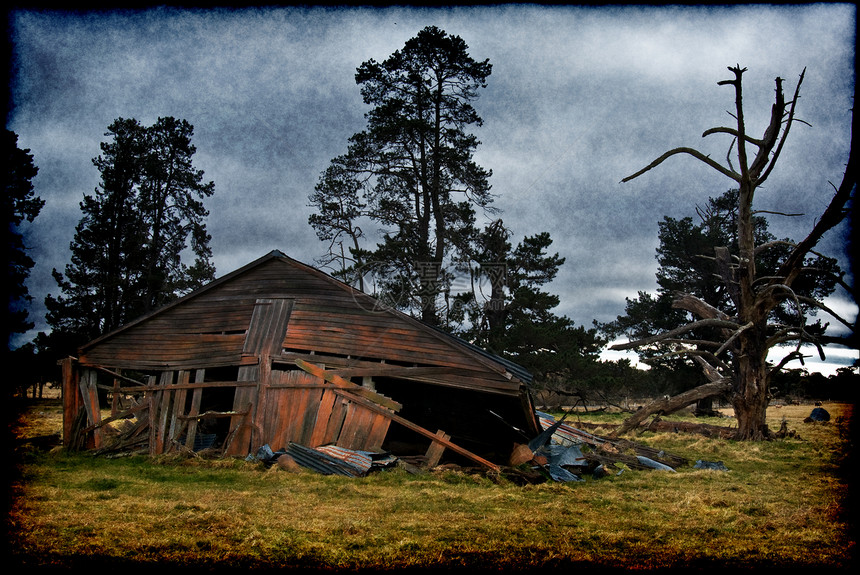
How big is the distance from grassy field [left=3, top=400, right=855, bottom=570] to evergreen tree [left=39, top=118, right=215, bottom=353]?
25828 mm

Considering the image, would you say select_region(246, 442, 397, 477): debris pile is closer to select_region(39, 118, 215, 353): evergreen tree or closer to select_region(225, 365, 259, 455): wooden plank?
select_region(225, 365, 259, 455): wooden plank

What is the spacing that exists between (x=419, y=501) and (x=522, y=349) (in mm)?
26444

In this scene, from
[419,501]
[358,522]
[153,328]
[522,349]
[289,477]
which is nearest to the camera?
[358,522]

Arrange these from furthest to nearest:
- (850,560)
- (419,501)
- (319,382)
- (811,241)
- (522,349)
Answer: (522,349) < (811,241) < (319,382) < (419,501) < (850,560)

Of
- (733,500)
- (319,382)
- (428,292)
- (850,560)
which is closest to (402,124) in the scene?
(428,292)

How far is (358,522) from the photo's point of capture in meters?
7.04

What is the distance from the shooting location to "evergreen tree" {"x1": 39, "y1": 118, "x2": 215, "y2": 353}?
35.2 metres

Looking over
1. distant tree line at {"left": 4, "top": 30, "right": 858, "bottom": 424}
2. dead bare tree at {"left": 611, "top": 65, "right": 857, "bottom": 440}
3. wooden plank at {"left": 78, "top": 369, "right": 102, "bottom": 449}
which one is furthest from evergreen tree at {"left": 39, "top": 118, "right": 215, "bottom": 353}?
dead bare tree at {"left": 611, "top": 65, "right": 857, "bottom": 440}

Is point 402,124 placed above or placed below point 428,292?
above

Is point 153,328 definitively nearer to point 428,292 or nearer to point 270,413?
point 270,413

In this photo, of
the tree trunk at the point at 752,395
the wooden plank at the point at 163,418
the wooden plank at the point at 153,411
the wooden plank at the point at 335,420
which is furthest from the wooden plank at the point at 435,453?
the tree trunk at the point at 752,395

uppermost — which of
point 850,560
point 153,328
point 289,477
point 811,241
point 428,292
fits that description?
point 811,241

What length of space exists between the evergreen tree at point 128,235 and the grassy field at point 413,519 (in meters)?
25.8

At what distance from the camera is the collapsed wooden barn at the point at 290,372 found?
1268 cm
